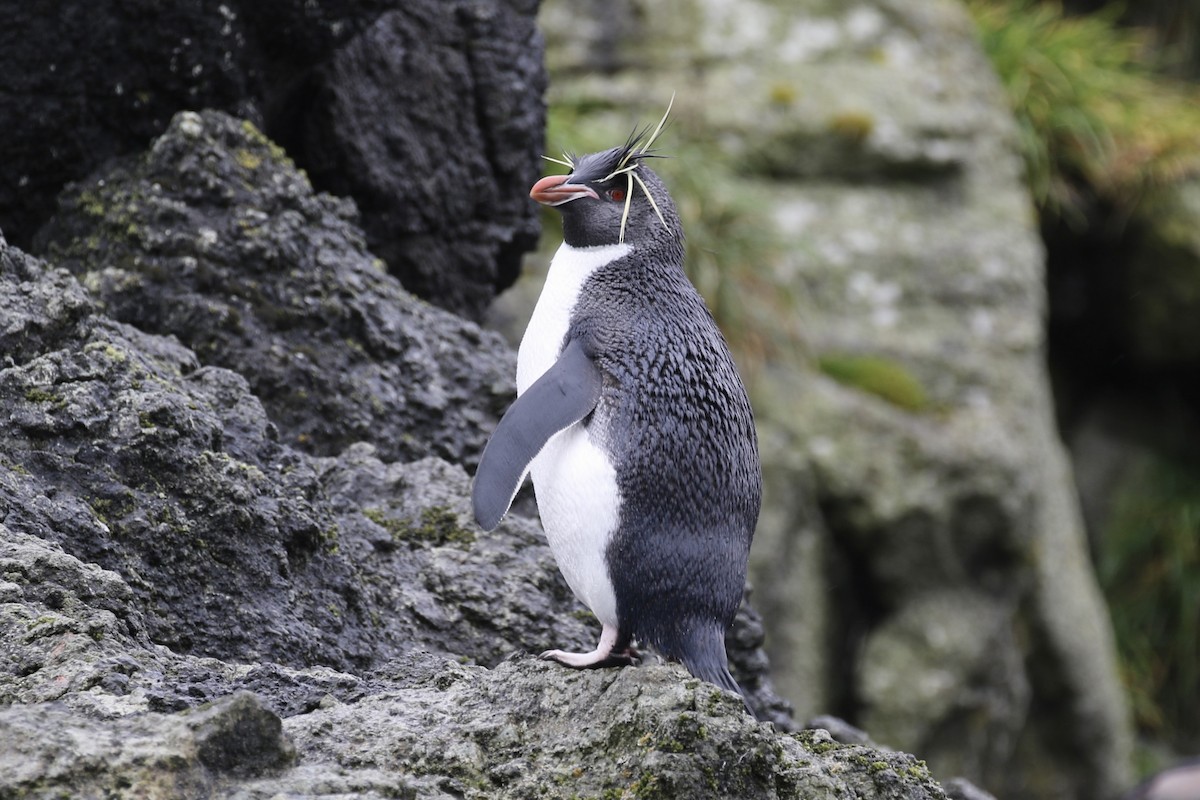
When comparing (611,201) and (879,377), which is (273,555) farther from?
(879,377)

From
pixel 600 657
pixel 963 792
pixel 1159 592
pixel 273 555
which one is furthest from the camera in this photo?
pixel 1159 592

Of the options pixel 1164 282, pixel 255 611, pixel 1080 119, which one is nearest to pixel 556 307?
pixel 255 611

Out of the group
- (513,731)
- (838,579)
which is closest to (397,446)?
(513,731)

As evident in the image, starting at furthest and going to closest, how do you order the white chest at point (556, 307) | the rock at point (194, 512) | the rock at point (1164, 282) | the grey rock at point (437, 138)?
the rock at point (1164, 282), the grey rock at point (437, 138), the white chest at point (556, 307), the rock at point (194, 512)

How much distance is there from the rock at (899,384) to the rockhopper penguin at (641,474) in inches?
150

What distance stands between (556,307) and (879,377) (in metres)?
4.57

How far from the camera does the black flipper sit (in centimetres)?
278

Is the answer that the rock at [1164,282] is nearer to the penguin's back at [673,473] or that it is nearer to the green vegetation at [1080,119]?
the green vegetation at [1080,119]

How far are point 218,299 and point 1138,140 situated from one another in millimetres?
7035

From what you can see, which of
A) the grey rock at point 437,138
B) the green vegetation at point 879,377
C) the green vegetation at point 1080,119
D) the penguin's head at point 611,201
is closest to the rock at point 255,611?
the grey rock at point 437,138

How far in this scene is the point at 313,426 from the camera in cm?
367

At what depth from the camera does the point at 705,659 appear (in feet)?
9.14

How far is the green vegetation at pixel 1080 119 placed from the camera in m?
8.91

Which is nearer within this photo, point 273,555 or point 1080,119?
point 273,555
